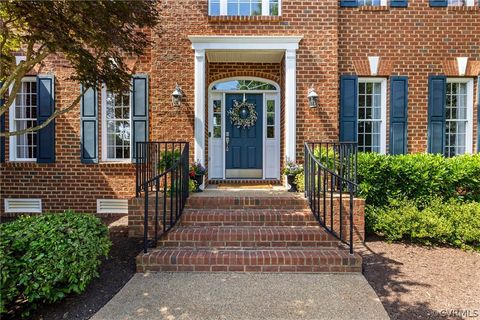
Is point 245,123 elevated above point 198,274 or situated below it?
above

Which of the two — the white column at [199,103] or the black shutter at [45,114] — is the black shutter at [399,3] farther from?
the black shutter at [45,114]

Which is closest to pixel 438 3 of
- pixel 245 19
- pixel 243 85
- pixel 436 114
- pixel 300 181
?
pixel 436 114

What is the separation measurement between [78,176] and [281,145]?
4.50m

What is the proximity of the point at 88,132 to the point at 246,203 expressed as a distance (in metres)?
3.91

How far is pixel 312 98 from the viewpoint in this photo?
19.0 ft

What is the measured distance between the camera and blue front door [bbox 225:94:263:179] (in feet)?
22.1

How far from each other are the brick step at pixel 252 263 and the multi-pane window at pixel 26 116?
461 centimetres

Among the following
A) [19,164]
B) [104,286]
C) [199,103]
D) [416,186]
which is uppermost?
[199,103]

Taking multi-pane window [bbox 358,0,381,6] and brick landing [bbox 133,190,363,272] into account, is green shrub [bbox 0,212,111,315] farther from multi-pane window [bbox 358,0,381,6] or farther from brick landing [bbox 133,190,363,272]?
multi-pane window [bbox 358,0,381,6]

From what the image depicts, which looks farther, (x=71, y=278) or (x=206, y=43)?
(x=206, y=43)

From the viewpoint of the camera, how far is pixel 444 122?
618 cm

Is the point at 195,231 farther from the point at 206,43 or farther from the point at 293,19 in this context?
the point at 293,19

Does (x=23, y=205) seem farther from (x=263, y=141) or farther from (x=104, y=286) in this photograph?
(x=263, y=141)

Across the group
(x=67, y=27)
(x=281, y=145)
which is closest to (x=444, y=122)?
(x=281, y=145)
